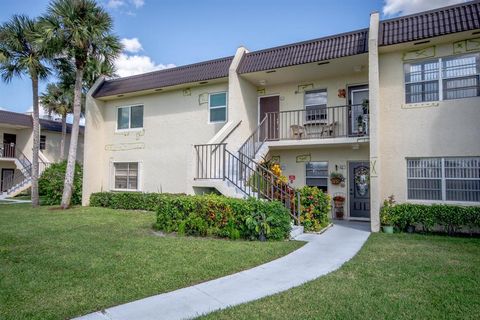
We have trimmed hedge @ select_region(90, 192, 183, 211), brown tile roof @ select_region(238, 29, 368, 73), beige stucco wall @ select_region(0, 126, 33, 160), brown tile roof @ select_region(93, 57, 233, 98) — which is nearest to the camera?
brown tile roof @ select_region(238, 29, 368, 73)

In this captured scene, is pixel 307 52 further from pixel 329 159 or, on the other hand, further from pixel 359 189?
pixel 359 189

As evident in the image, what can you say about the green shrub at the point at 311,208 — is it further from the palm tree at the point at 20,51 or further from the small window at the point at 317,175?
the palm tree at the point at 20,51

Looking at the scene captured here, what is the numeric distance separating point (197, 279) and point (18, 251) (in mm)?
4200

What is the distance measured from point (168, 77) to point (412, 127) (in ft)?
33.4

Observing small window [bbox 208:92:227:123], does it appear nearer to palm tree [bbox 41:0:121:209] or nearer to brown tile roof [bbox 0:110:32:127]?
palm tree [bbox 41:0:121:209]

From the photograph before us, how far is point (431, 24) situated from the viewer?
9.45 meters

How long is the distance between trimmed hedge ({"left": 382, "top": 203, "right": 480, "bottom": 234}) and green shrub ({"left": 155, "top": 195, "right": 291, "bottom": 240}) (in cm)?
375

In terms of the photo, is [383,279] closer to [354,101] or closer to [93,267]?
[93,267]

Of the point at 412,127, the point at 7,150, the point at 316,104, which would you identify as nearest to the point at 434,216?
the point at 412,127

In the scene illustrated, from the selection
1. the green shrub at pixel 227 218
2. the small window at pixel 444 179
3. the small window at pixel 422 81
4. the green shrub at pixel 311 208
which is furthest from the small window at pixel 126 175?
the small window at pixel 422 81

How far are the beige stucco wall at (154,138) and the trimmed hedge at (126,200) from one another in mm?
734

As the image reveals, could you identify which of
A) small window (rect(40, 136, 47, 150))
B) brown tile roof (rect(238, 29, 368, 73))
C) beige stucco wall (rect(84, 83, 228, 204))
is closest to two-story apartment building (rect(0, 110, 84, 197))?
small window (rect(40, 136, 47, 150))

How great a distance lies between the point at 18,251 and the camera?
21.7 ft

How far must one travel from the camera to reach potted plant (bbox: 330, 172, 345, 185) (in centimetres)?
1208
